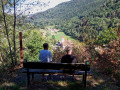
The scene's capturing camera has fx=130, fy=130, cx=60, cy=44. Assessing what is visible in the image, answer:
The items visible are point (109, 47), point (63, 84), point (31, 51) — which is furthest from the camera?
point (31, 51)

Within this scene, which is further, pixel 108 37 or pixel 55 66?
pixel 108 37

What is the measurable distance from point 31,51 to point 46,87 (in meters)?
11.8

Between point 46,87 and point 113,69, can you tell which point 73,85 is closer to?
point 46,87

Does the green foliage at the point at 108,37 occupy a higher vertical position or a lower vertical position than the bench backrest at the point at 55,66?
higher

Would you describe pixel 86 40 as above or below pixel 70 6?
below

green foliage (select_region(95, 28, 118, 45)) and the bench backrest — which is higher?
green foliage (select_region(95, 28, 118, 45))

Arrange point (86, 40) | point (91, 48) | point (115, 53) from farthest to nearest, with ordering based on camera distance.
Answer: point (86, 40) < point (91, 48) < point (115, 53)

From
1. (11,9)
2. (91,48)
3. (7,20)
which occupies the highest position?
(11,9)

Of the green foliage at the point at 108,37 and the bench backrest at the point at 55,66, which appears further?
the green foliage at the point at 108,37

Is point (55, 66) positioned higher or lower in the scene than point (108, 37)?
lower

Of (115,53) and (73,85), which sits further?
(115,53)

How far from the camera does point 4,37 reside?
23.5ft

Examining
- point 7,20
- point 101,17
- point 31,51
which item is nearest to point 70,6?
point 101,17

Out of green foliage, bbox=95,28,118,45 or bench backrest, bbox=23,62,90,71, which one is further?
green foliage, bbox=95,28,118,45
